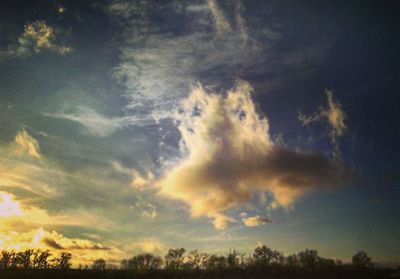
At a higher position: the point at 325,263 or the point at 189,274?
the point at 325,263

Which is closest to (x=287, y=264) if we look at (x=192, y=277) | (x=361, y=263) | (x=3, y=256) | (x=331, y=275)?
(x=331, y=275)

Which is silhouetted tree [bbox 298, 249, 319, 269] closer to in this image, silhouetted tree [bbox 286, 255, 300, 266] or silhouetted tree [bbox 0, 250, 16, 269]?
silhouetted tree [bbox 286, 255, 300, 266]

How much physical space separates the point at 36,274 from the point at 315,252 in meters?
79.5

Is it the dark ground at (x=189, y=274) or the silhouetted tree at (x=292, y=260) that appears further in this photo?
the silhouetted tree at (x=292, y=260)

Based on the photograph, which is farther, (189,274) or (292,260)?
(292,260)

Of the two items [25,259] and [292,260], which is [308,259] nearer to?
[292,260]

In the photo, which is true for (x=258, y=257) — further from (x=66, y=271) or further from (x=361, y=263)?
(x=66, y=271)

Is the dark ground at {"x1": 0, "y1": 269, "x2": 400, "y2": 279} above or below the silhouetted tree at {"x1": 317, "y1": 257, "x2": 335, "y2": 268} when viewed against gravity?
below

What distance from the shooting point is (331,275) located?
95.6 metres

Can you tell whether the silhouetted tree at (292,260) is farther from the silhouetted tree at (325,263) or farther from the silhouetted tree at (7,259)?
the silhouetted tree at (7,259)

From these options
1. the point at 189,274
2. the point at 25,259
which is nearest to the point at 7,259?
the point at 25,259

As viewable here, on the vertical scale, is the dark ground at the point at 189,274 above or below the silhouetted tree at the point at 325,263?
below

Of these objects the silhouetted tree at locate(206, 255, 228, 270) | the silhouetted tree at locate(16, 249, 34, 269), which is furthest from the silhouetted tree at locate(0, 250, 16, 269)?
the silhouetted tree at locate(206, 255, 228, 270)

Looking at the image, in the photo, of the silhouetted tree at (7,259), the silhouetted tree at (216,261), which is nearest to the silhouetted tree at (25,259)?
the silhouetted tree at (7,259)
